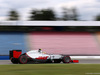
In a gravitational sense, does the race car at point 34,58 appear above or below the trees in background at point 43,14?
below

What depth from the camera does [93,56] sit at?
22.3 m

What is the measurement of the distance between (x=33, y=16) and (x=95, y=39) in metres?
38.7

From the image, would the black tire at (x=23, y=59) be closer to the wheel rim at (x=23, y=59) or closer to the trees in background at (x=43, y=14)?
the wheel rim at (x=23, y=59)

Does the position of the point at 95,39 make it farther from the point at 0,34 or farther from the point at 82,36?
the point at 0,34
